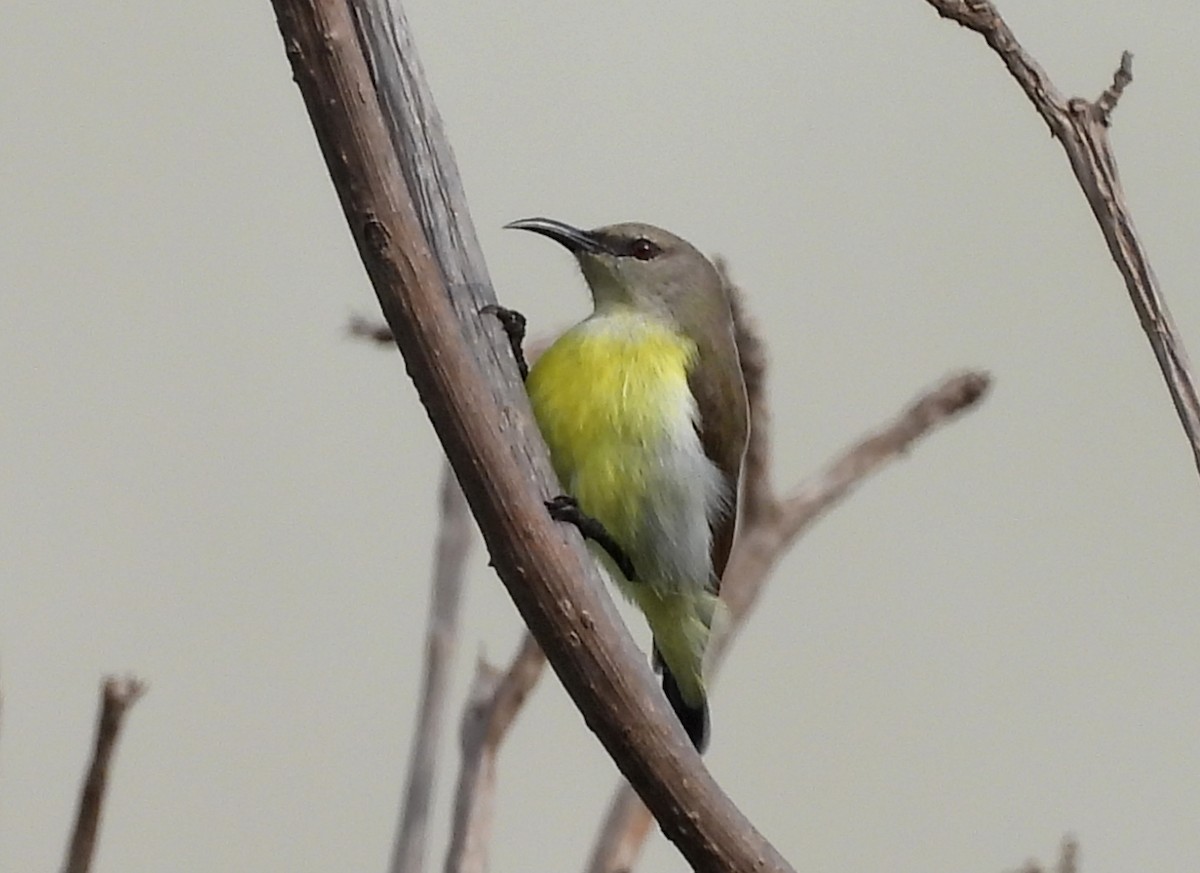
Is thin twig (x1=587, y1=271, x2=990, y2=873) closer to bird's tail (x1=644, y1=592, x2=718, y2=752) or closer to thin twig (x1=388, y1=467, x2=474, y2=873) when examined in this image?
bird's tail (x1=644, y1=592, x2=718, y2=752)

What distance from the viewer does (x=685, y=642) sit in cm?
94

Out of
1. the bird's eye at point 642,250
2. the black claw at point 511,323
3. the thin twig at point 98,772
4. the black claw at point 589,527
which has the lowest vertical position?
the thin twig at point 98,772

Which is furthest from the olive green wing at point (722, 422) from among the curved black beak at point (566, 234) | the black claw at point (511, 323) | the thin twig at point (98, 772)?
the thin twig at point (98, 772)

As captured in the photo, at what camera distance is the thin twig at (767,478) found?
0.96 m

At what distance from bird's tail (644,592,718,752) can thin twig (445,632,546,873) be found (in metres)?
0.10

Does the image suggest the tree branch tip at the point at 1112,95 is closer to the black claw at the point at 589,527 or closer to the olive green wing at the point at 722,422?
the black claw at the point at 589,527

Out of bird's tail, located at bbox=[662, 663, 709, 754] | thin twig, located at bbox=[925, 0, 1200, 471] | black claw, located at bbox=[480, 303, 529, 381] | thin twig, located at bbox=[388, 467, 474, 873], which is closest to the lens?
thin twig, located at bbox=[925, 0, 1200, 471]

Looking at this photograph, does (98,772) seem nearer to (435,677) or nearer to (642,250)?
(435,677)

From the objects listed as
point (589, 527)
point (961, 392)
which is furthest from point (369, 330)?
point (961, 392)

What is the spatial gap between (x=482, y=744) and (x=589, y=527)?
23 centimetres

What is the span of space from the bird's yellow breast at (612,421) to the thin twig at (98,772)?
30 centimetres

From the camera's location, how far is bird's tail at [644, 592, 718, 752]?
932 mm

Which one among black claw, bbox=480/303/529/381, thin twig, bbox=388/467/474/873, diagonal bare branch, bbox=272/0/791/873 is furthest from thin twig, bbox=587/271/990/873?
diagonal bare branch, bbox=272/0/791/873

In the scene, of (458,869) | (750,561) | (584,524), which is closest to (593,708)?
(584,524)
